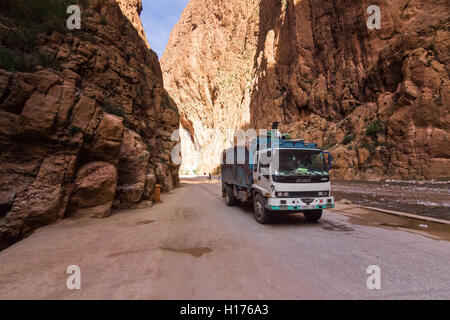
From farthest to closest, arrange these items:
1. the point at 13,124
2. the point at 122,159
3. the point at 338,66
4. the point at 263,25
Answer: the point at 263,25 → the point at 338,66 → the point at 122,159 → the point at 13,124

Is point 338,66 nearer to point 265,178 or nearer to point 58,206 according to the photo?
point 265,178

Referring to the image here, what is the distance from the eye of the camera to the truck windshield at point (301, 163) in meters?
6.17

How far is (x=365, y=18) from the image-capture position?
24.7 metres

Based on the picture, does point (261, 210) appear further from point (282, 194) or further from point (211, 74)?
point (211, 74)

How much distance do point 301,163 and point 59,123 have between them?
753cm

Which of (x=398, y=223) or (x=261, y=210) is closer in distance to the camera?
(x=398, y=223)

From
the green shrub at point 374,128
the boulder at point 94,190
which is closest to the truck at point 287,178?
the boulder at point 94,190

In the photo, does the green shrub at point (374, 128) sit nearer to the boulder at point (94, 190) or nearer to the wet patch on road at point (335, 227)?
the wet patch on road at point (335, 227)

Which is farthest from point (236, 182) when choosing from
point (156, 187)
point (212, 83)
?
point (212, 83)

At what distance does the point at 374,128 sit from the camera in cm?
2134

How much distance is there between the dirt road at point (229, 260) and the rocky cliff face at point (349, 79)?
1693 centimetres

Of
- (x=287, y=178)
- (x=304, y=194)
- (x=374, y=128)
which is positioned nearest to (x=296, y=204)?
(x=304, y=194)

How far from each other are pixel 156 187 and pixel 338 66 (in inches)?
1155

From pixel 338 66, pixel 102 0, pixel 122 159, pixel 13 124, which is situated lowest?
pixel 122 159
